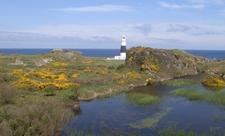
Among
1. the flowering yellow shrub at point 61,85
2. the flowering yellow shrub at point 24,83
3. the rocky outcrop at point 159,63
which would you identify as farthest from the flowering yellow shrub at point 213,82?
the flowering yellow shrub at point 24,83

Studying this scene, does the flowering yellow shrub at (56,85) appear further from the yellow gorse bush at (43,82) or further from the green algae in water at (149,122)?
the green algae in water at (149,122)

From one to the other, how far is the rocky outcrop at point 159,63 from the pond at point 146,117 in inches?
1082

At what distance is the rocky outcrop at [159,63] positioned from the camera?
69.6 m

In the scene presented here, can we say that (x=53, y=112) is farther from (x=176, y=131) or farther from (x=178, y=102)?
(x=178, y=102)

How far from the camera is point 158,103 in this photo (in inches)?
1535

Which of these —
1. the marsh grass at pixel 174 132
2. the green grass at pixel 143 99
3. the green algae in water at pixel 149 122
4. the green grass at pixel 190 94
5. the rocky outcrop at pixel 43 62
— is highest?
the rocky outcrop at pixel 43 62

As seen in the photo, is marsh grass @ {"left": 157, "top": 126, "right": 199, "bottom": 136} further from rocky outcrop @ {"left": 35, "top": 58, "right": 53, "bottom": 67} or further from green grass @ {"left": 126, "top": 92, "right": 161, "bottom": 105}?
rocky outcrop @ {"left": 35, "top": 58, "right": 53, "bottom": 67}

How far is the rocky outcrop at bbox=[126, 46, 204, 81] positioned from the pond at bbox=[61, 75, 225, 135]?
2749 cm

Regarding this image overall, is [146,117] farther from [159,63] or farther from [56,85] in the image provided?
[159,63]

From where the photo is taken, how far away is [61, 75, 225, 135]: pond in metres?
27.0

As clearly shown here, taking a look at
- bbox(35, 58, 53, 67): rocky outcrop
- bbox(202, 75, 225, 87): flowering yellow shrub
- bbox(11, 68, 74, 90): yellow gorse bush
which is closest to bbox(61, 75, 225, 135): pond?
bbox(11, 68, 74, 90): yellow gorse bush

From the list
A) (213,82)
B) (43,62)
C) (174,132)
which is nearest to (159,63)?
(213,82)

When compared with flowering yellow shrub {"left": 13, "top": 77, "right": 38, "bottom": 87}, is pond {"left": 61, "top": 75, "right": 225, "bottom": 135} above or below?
below

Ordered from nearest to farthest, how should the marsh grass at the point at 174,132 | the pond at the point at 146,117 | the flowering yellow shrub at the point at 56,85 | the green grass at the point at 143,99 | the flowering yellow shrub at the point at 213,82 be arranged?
the marsh grass at the point at 174,132, the pond at the point at 146,117, the green grass at the point at 143,99, the flowering yellow shrub at the point at 56,85, the flowering yellow shrub at the point at 213,82
